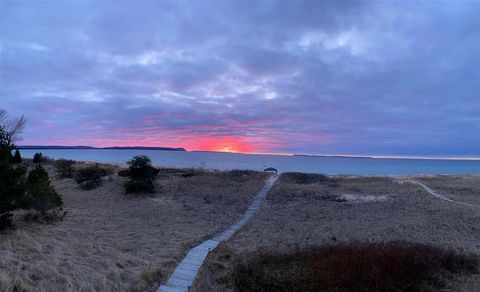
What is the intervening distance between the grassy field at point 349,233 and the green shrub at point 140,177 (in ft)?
31.7

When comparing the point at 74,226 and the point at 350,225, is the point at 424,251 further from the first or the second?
the point at 74,226

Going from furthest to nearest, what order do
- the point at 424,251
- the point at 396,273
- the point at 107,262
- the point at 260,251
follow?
the point at 260,251
the point at 424,251
the point at 107,262
the point at 396,273

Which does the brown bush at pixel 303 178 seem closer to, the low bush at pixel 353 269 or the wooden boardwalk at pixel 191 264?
the wooden boardwalk at pixel 191 264

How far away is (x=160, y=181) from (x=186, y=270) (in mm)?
24912

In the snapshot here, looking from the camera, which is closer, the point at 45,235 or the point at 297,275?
the point at 297,275

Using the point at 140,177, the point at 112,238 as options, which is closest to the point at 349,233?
the point at 112,238

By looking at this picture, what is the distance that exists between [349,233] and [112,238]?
398 inches

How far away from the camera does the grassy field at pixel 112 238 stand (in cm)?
866

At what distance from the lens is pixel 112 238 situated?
14.0 m

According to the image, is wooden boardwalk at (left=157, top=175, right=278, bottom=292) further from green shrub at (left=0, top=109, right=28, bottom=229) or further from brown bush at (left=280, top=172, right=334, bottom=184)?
brown bush at (left=280, top=172, right=334, bottom=184)

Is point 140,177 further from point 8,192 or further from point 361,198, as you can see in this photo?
point 361,198

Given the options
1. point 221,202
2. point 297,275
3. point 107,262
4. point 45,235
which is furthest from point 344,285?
point 221,202

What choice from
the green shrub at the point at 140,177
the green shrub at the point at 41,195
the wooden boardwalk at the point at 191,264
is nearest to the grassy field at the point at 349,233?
the wooden boardwalk at the point at 191,264

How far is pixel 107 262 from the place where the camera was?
1031 cm
